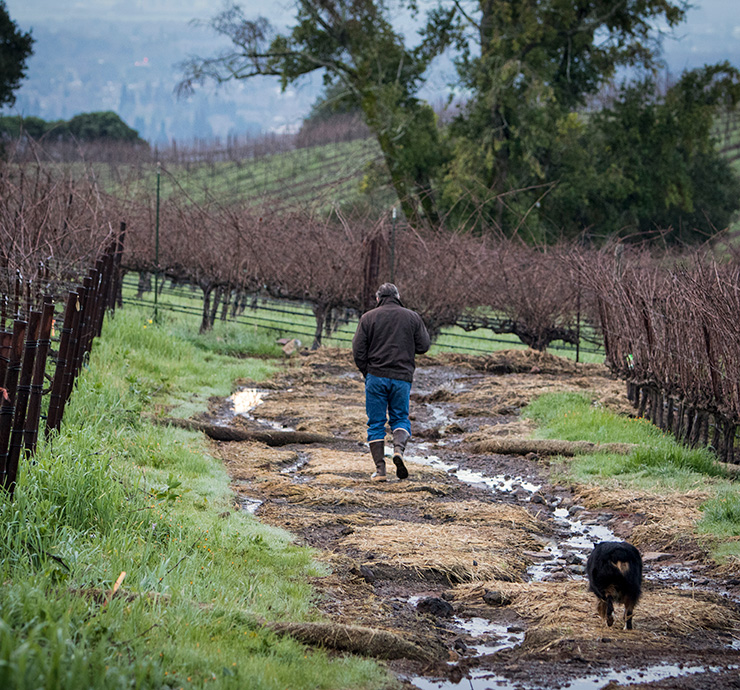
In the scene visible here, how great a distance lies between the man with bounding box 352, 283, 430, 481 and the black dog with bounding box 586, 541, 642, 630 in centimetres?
344

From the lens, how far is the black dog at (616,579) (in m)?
4.10

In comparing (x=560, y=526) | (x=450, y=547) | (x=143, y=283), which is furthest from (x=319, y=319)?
(x=450, y=547)

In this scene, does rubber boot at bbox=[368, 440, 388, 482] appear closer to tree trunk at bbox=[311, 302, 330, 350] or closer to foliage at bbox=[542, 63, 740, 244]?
tree trunk at bbox=[311, 302, 330, 350]

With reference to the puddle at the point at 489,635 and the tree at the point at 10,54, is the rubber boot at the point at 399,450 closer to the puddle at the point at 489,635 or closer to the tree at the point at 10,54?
the puddle at the point at 489,635

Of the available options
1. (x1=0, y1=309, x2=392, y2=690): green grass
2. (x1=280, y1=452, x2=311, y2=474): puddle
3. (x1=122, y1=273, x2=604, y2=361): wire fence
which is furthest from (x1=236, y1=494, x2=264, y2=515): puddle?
(x1=122, y1=273, x2=604, y2=361): wire fence

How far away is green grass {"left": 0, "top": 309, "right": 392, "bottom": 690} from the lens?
2898mm

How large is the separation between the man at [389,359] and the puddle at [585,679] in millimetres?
3972

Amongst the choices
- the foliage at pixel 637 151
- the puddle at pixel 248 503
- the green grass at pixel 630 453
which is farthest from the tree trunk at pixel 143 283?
the puddle at pixel 248 503

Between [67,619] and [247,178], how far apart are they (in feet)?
191

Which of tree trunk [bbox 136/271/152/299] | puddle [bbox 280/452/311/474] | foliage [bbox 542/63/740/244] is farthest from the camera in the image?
foliage [bbox 542/63/740/244]

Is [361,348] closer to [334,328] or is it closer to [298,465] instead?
[298,465]

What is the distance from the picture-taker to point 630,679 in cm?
362

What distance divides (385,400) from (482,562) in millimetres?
2842

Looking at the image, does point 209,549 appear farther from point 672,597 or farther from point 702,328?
point 702,328
